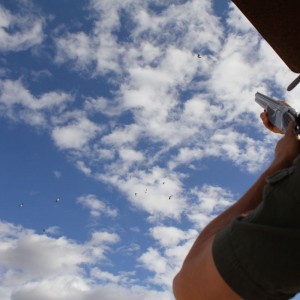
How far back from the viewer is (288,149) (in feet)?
7.87

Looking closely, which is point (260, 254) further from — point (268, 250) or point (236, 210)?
point (236, 210)

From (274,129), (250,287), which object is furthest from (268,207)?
(274,129)

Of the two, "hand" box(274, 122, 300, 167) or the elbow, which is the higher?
"hand" box(274, 122, 300, 167)

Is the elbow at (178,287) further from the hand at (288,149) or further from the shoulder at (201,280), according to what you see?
the hand at (288,149)

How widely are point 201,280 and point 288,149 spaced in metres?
0.87

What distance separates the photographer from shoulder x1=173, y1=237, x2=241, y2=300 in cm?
195

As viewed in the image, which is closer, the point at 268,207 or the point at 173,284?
the point at 268,207

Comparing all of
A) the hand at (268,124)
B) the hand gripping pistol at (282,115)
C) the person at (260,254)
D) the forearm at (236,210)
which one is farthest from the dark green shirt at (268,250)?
the hand at (268,124)

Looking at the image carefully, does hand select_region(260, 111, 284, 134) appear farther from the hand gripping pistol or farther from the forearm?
the forearm

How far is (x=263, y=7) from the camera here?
2.74 meters

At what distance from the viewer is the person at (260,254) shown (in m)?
1.86

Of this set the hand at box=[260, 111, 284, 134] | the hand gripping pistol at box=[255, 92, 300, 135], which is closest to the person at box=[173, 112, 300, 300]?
the hand gripping pistol at box=[255, 92, 300, 135]

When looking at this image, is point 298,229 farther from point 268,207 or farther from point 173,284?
point 173,284

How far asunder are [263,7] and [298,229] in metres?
1.48
